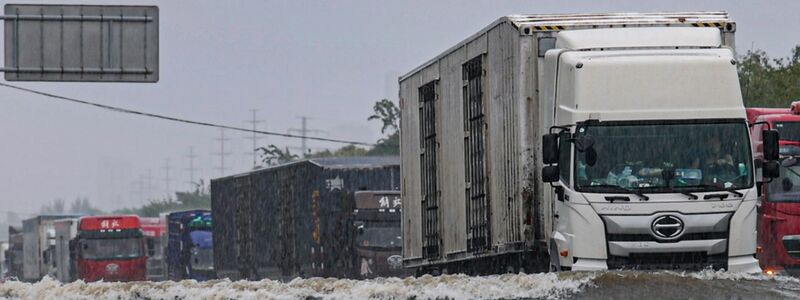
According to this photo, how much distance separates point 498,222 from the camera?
63.6 feet

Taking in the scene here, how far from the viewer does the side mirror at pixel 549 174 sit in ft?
56.7

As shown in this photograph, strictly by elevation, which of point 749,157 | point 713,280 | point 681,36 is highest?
point 681,36

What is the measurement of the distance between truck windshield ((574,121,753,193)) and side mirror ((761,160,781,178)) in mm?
515

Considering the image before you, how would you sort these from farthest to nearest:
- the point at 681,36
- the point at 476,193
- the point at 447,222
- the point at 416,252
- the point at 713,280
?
the point at 416,252, the point at 447,222, the point at 476,193, the point at 681,36, the point at 713,280

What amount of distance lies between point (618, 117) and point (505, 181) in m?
2.17

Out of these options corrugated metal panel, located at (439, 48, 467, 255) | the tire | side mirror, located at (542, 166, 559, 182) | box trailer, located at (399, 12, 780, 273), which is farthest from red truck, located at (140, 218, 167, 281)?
side mirror, located at (542, 166, 559, 182)

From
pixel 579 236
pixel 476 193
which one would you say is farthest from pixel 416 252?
pixel 579 236

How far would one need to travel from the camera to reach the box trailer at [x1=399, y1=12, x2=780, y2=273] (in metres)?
17.1

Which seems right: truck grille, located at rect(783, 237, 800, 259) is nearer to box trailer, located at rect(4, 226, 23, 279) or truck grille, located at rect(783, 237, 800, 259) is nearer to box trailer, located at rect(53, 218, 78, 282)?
box trailer, located at rect(53, 218, 78, 282)

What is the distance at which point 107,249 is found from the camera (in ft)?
194

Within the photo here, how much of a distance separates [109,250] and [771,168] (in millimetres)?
43959

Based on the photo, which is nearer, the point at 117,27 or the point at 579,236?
the point at 579,236

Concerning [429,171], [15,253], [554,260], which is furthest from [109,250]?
[554,260]

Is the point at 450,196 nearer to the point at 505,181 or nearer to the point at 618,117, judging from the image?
the point at 505,181
